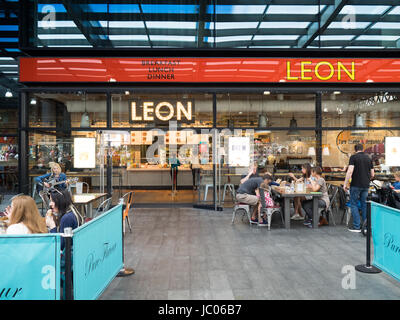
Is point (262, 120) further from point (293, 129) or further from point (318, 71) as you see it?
point (318, 71)

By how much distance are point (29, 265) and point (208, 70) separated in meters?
8.29

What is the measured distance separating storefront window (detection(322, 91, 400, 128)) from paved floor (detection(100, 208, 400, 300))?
14.6 feet

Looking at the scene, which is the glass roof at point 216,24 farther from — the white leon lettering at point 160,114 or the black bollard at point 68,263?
the black bollard at point 68,263

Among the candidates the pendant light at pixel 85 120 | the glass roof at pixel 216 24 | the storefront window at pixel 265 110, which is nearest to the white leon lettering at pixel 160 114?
the storefront window at pixel 265 110

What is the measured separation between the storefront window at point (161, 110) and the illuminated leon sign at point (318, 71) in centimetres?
283

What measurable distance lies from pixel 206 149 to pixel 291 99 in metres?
3.41

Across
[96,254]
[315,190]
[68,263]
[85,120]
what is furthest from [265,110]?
[68,263]

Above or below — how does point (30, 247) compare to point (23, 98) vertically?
below

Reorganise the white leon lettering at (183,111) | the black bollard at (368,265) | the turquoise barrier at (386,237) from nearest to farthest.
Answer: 1. the turquoise barrier at (386,237)
2. the black bollard at (368,265)
3. the white leon lettering at (183,111)

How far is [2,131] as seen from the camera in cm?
1220

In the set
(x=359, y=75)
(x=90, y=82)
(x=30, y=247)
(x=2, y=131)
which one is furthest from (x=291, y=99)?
(x=2, y=131)

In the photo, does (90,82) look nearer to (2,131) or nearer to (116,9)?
(116,9)

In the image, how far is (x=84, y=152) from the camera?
10.1m

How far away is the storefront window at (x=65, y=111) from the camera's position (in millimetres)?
9969
